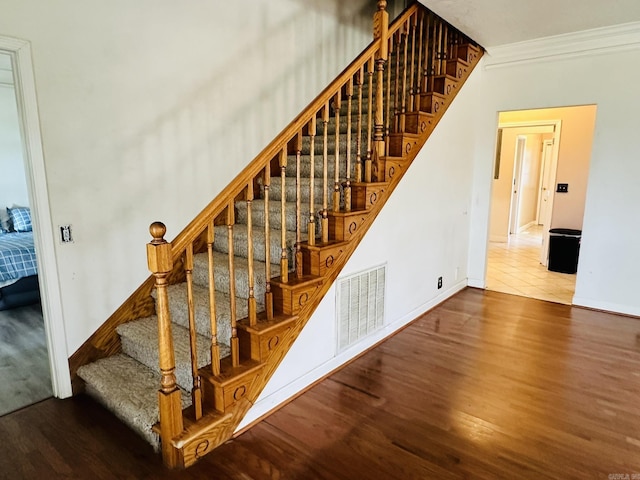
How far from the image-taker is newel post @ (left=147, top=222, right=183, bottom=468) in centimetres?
172

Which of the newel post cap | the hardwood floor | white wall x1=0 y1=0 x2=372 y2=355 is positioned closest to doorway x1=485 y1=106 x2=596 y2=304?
white wall x1=0 y1=0 x2=372 y2=355

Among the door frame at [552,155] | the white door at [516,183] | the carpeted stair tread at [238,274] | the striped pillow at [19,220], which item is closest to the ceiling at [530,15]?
the door frame at [552,155]

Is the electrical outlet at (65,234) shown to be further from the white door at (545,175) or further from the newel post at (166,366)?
the white door at (545,175)

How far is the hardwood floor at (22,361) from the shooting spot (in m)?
2.48

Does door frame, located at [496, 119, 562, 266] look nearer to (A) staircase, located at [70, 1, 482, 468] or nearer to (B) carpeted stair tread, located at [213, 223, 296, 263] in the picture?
(A) staircase, located at [70, 1, 482, 468]

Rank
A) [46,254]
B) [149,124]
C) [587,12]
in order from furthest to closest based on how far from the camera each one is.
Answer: [587,12]
[149,124]
[46,254]

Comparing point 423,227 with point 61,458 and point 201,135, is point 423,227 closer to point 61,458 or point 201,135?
point 201,135

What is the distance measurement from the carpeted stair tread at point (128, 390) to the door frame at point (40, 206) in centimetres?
16

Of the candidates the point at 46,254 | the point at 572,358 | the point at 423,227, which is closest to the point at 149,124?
the point at 46,254

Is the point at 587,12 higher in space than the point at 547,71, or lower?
higher

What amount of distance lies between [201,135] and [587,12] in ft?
11.1

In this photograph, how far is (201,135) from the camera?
2932mm

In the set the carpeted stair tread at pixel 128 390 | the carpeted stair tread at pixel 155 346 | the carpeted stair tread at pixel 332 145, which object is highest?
the carpeted stair tread at pixel 332 145

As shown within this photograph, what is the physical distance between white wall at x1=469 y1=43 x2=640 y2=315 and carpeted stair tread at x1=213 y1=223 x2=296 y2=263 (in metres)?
3.27
